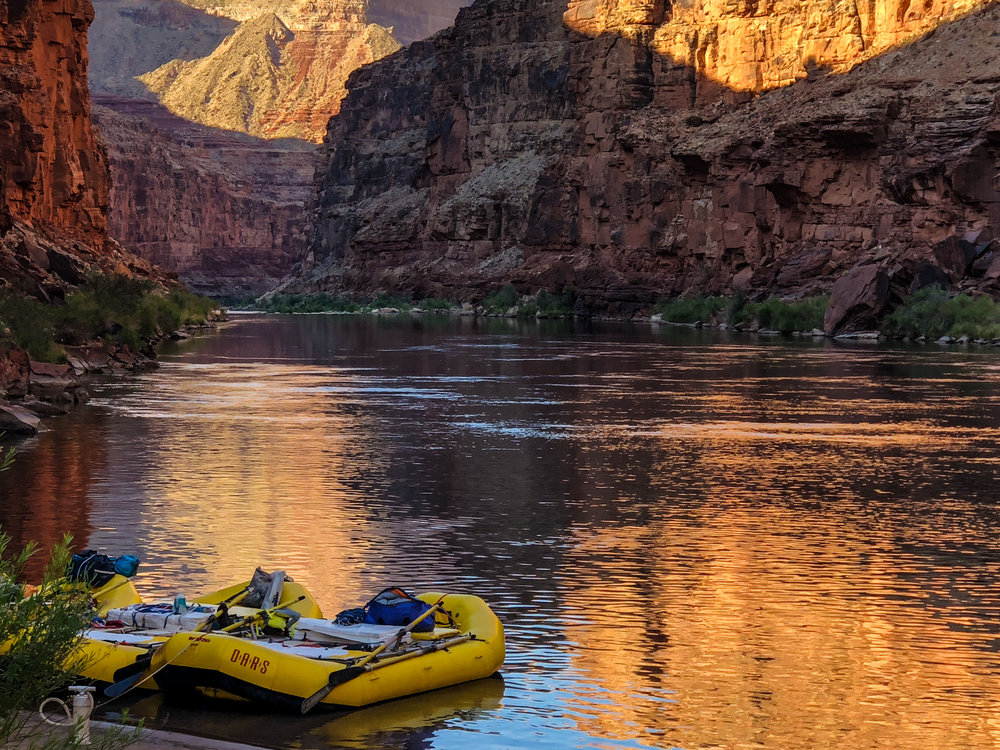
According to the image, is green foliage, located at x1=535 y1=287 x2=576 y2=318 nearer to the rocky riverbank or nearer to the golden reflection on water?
the rocky riverbank

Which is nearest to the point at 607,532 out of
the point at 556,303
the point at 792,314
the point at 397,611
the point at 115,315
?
the point at 397,611

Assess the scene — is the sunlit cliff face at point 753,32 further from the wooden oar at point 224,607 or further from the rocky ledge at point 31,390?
the wooden oar at point 224,607

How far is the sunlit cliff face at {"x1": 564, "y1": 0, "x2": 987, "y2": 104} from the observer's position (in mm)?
98312

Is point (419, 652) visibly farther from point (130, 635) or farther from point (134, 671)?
point (130, 635)

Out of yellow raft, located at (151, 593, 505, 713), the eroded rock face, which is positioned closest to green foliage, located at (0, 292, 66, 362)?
the eroded rock face

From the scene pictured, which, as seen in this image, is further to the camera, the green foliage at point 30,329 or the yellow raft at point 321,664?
the green foliage at point 30,329

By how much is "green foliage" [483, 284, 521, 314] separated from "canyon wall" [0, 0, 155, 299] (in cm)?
2887

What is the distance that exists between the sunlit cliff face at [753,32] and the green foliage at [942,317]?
2971 centimetres

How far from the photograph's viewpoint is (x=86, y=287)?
6341 cm

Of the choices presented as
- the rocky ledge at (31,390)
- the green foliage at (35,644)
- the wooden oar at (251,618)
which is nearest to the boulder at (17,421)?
the rocky ledge at (31,390)

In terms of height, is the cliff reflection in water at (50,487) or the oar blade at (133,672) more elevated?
the oar blade at (133,672)

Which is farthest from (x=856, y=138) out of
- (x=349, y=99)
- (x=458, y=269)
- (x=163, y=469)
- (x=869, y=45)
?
(x=349, y=99)

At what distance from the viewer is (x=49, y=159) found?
83.8 metres

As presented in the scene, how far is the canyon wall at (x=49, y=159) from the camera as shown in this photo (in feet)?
212
